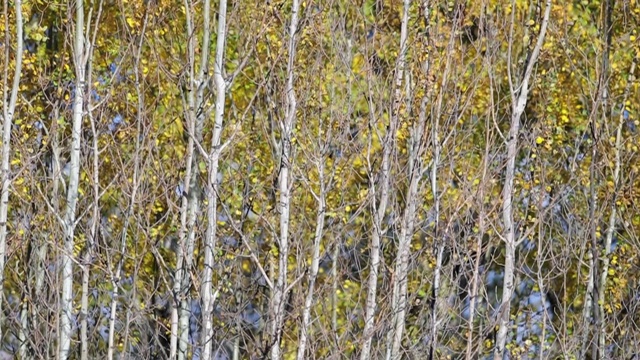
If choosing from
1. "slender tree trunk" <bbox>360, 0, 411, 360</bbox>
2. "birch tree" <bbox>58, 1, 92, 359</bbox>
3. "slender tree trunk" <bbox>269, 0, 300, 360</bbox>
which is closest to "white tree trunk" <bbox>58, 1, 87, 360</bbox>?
"birch tree" <bbox>58, 1, 92, 359</bbox>

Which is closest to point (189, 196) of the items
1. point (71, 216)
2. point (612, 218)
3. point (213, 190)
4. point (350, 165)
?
point (71, 216)

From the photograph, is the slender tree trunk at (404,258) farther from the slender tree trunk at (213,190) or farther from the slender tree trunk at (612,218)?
the slender tree trunk at (612,218)

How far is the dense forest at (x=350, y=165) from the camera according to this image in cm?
1147

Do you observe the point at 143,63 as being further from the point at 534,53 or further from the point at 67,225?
the point at 534,53

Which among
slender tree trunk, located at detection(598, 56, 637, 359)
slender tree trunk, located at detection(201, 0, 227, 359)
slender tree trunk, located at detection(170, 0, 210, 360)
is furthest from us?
slender tree trunk, located at detection(598, 56, 637, 359)

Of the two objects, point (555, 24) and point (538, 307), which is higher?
point (555, 24)

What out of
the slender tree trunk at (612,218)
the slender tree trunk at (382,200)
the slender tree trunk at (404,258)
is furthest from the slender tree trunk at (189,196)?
the slender tree trunk at (612,218)

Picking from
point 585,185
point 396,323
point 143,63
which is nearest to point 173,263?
point 143,63

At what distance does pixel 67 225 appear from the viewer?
1079 cm

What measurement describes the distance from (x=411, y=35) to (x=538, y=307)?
12.7ft

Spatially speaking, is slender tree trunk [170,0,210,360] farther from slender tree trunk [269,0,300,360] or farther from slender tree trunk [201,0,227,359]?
slender tree trunk [269,0,300,360]

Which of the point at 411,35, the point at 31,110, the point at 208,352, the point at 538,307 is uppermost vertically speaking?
the point at 411,35

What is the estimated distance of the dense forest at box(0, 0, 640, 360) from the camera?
37.6 feet

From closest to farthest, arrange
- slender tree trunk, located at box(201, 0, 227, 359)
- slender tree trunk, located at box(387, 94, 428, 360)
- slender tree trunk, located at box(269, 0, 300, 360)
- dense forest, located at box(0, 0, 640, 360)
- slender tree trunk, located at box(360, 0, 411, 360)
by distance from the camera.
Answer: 1. slender tree trunk, located at box(201, 0, 227, 359)
2. slender tree trunk, located at box(269, 0, 300, 360)
3. slender tree trunk, located at box(387, 94, 428, 360)
4. slender tree trunk, located at box(360, 0, 411, 360)
5. dense forest, located at box(0, 0, 640, 360)
